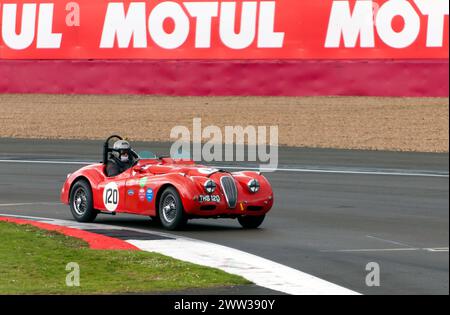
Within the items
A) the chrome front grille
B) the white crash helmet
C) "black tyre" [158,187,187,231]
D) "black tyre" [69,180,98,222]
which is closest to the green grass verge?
"black tyre" [158,187,187,231]

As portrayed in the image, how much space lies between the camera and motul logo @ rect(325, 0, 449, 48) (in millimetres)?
34753

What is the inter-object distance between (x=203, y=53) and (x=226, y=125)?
2.63 m

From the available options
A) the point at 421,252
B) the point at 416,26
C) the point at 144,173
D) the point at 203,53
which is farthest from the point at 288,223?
the point at 203,53

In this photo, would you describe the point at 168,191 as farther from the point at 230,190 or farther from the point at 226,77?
the point at 226,77

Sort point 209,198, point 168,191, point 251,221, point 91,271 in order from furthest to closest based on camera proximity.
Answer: point 251,221 → point 168,191 → point 209,198 → point 91,271

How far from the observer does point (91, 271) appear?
13.2m

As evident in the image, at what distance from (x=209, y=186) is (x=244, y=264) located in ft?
11.5

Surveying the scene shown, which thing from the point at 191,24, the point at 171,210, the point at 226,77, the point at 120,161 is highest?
the point at 191,24

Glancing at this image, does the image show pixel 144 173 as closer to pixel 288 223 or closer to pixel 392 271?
pixel 288 223

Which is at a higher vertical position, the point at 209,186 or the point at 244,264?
the point at 209,186

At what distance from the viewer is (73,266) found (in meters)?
13.5

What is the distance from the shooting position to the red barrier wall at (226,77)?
116ft

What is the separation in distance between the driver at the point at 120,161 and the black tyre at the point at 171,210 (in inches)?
61.8

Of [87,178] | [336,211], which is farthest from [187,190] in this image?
[336,211]
